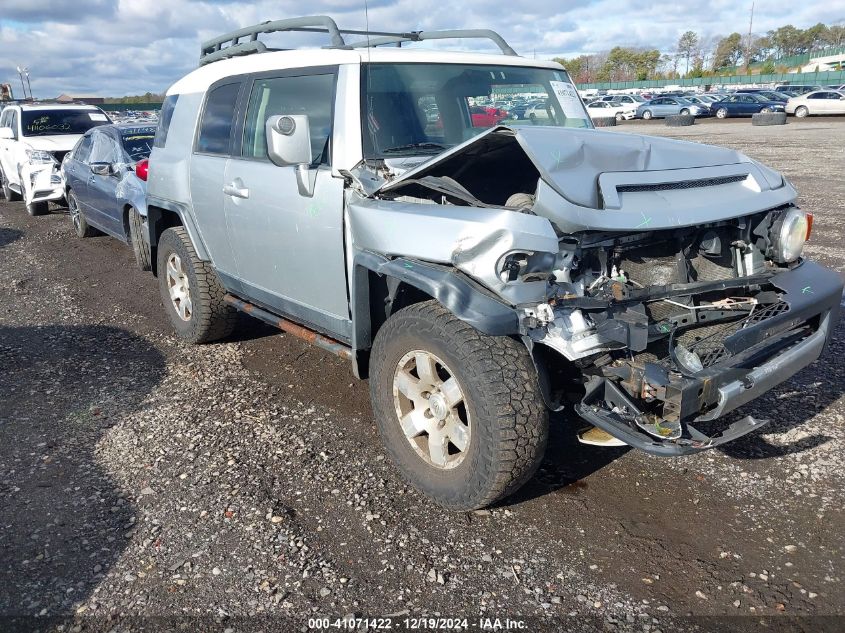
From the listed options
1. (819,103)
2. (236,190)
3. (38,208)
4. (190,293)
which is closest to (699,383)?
(236,190)

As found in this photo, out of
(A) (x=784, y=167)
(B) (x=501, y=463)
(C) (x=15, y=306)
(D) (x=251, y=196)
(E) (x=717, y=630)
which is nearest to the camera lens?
(E) (x=717, y=630)

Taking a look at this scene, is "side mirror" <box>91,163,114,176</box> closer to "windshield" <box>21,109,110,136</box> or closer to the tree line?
"windshield" <box>21,109,110,136</box>

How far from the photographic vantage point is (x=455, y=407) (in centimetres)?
314

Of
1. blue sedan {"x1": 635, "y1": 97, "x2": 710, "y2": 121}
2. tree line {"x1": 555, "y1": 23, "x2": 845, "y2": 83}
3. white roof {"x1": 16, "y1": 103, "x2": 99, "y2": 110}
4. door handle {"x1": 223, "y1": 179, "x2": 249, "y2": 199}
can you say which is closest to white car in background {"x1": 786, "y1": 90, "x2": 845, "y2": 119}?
blue sedan {"x1": 635, "y1": 97, "x2": 710, "y2": 121}

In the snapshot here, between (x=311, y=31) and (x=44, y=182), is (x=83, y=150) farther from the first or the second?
(x=311, y=31)

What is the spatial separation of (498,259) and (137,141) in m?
7.40

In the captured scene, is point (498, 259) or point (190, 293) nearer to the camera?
point (498, 259)

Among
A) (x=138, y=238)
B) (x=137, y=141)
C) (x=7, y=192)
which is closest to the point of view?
(x=138, y=238)

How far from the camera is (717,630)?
2.54 metres

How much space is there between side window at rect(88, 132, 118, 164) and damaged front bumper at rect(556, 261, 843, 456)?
7434 mm

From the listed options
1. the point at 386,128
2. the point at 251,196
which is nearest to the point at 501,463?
the point at 386,128

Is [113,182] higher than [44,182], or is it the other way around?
[113,182]

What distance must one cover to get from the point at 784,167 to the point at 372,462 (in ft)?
49.2

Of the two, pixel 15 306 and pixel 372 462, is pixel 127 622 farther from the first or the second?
pixel 15 306
